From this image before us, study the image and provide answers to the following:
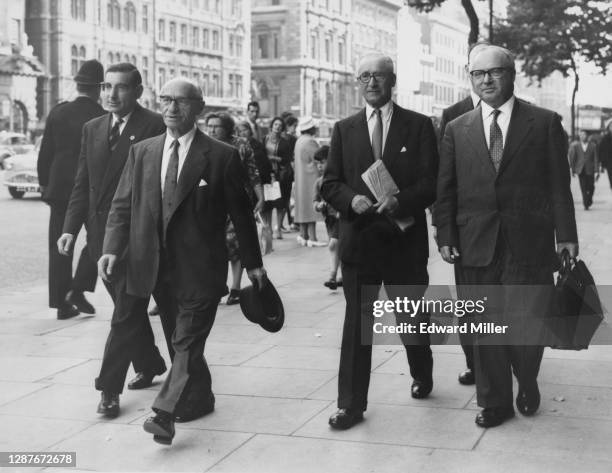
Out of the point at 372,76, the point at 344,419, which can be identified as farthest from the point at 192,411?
the point at 372,76

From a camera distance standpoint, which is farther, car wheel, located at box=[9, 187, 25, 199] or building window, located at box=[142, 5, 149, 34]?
building window, located at box=[142, 5, 149, 34]

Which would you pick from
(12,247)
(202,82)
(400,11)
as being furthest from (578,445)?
(400,11)

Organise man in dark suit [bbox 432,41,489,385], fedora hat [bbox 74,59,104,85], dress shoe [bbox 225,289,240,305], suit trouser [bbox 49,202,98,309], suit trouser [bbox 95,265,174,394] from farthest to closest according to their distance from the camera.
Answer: dress shoe [bbox 225,289,240,305] < suit trouser [bbox 49,202,98,309] < fedora hat [bbox 74,59,104,85] < man in dark suit [bbox 432,41,489,385] < suit trouser [bbox 95,265,174,394]

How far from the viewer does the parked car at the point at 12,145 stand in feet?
151

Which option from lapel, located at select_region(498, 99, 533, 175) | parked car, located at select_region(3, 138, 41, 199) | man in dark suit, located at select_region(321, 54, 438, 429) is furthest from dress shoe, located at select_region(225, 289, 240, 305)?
parked car, located at select_region(3, 138, 41, 199)

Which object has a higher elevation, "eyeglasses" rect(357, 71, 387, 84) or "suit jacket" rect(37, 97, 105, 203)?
"eyeglasses" rect(357, 71, 387, 84)

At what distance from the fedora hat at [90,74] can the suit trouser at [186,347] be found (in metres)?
3.78

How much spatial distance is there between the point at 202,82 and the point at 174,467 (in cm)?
7873

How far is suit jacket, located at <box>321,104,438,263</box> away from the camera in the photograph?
19.5 ft

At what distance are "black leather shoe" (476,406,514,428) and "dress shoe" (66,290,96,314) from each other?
462 cm

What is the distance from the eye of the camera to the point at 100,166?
712 centimetres

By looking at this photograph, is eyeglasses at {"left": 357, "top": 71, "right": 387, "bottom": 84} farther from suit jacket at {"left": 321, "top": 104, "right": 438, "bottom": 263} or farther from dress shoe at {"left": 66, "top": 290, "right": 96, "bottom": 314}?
dress shoe at {"left": 66, "top": 290, "right": 96, "bottom": 314}

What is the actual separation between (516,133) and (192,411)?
2145mm

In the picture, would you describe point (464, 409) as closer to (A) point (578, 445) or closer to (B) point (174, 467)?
(A) point (578, 445)
